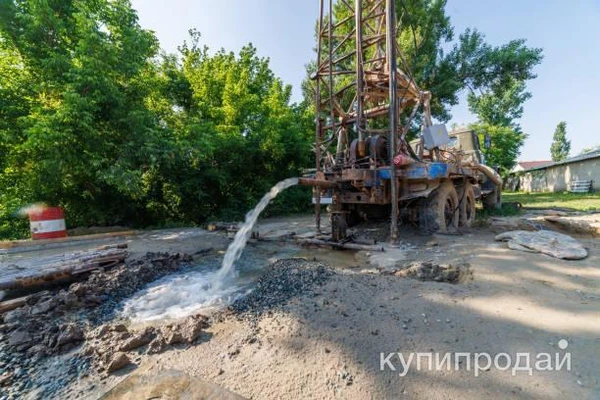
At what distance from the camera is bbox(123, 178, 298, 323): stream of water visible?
318cm

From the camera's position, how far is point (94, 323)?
9.47 feet

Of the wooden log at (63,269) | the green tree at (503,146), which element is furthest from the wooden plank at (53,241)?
the green tree at (503,146)

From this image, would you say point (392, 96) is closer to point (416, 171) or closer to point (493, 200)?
point (416, 171)

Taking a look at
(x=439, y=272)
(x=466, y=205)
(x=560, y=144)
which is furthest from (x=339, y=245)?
(x=560, y=144)

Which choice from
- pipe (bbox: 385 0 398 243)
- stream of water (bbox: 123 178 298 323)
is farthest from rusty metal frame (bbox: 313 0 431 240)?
stream of water (bbox: 123 178 298 323)

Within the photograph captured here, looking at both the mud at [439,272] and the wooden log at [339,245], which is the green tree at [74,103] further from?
the mud at [439,272]

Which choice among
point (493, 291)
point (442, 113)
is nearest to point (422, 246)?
point (493, 291)

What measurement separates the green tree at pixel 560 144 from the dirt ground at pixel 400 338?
67.5m

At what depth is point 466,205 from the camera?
7.36 metres

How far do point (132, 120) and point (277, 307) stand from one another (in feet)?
26.9

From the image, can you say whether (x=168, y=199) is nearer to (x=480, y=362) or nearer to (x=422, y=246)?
(x=422, y=246)

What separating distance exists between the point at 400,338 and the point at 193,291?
280cm

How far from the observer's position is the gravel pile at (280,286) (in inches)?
117

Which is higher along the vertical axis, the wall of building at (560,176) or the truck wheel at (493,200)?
the wall of building at (560,176)
